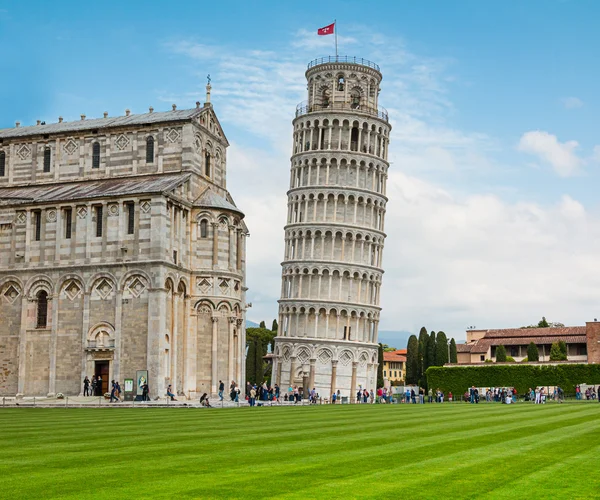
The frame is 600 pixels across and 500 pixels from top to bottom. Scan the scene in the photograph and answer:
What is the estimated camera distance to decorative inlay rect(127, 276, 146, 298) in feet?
189

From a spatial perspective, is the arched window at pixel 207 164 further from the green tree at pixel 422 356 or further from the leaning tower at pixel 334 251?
the green tree at pixel 422 356

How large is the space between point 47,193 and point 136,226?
955 centimetres

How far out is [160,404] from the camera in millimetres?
51438

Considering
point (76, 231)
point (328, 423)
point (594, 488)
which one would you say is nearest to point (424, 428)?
point (328, 423)

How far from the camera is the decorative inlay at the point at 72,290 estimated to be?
5928 centimetres

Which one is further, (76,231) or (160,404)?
(76,231)

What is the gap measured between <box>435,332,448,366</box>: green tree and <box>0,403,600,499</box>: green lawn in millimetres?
90432

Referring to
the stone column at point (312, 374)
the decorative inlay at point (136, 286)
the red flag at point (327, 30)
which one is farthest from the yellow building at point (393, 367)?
the decorative inlay at point (136, 286)

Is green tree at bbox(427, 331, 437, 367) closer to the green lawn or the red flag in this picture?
the red flag

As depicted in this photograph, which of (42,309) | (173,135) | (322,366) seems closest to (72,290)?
(42,309)

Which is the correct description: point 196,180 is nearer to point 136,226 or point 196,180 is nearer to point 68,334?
point 136,226

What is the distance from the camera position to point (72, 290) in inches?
2341

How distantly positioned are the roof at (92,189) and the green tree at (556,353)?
64.4 metres

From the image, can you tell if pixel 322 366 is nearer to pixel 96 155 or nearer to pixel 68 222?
pixel 96 155
